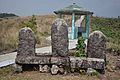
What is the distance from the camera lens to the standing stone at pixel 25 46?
31.3 ft

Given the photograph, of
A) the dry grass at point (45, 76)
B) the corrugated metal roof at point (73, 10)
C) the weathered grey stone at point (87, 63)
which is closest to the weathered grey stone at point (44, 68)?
the dry grass at point (45, 76)

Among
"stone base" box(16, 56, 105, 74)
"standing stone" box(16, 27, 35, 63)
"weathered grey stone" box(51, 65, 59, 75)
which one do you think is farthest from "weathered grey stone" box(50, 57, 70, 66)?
"standing stone" box(16, 27, 35, 63)

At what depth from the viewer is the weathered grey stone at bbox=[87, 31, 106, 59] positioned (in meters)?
9.72

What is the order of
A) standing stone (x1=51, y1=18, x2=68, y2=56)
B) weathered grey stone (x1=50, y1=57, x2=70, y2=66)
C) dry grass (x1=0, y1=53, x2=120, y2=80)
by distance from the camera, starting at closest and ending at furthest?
dry grass (x1=0, y1=53, x2=120, y2=80) → weathered grey stone (x1=50, y1=57, x2=70, y2=66) → standing stone (x1=51, y1=18, x2=68, y2=56)

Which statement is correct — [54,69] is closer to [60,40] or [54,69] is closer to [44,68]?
[44,68]

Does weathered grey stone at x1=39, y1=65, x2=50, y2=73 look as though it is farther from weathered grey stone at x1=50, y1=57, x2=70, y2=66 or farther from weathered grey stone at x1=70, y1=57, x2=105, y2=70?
weathered grey stone at x1=70, y1=57, x2=105, y2=70

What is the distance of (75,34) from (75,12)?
2.33 m

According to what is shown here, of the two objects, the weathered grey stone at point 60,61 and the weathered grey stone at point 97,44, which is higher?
the weathered grey stone at point 97,44

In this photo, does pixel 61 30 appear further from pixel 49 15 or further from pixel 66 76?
pixel 49 15

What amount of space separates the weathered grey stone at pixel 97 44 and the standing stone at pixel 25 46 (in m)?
2.15

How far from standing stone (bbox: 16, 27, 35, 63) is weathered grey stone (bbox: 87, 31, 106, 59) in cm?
215

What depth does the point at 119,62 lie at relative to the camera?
1128 centimetres

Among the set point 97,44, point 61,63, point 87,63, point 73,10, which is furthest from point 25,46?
point 73,10

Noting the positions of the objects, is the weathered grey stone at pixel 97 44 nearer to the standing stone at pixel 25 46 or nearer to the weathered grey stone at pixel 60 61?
the weathered grey stone at pixel 60 61
